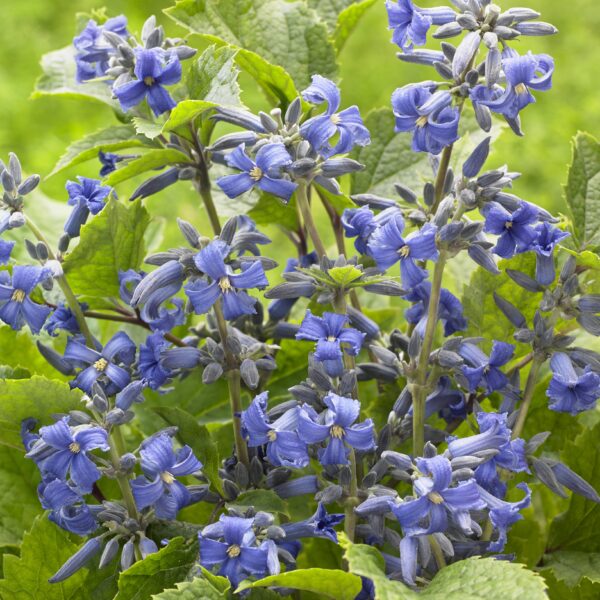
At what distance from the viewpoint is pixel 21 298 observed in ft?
3.29

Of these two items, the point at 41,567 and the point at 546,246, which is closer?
the point at 546,246

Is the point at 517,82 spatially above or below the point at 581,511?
above

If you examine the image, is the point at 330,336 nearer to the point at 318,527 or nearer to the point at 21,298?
the point at 318,527

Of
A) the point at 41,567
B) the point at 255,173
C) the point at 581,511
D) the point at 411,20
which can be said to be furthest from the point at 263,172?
the point at 581,511

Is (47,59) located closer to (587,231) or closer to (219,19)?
(219,19)

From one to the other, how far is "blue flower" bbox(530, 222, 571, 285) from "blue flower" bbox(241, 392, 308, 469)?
28 cm

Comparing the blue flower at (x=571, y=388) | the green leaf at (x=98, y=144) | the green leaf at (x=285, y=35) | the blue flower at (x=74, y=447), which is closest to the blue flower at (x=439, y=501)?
the blue flower at (x=571, y=388)

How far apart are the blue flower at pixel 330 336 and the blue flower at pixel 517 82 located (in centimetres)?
24

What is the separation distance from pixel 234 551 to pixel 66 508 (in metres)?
0.21

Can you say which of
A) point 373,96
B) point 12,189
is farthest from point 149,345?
point 373,96

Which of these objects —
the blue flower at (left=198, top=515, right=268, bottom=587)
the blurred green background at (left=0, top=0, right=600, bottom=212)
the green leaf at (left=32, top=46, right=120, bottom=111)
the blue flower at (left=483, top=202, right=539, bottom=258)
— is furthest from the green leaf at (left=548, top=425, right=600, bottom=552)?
the blurred green background at (left=0, top=0, right=600, bottom=212)

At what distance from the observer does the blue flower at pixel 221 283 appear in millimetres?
916

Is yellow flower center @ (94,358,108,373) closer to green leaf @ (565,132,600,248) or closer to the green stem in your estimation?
the green stem

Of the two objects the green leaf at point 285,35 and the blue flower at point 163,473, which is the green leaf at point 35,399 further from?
the green leaf at point 285,35
